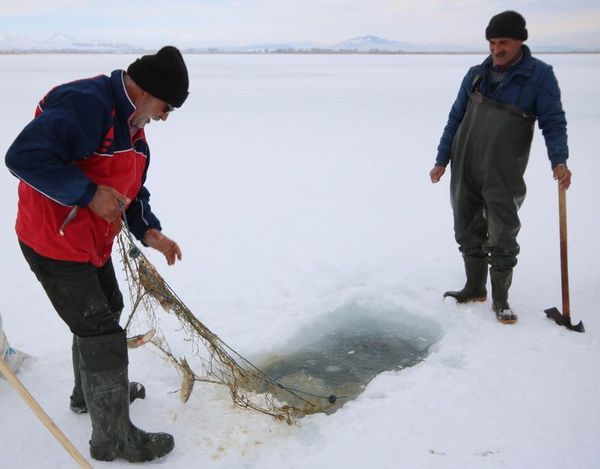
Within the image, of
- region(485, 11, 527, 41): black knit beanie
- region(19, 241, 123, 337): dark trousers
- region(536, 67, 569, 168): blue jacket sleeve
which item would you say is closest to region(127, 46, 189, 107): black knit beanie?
region(19, 241, 123, 337): dark trousers

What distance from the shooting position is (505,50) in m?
3.45

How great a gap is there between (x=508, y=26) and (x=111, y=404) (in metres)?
3.19

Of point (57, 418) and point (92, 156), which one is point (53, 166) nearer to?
point (92, 156)

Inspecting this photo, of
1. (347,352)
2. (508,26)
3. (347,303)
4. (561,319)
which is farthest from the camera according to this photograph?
(347,303)

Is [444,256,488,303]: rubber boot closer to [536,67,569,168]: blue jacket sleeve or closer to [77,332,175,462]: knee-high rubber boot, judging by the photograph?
[536,67,569,168]: blue jacket sleeve

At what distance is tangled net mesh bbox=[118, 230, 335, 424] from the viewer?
2615mm

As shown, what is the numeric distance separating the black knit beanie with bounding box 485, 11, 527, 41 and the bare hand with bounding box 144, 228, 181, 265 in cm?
242

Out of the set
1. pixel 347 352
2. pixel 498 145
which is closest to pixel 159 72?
pixel 347 352

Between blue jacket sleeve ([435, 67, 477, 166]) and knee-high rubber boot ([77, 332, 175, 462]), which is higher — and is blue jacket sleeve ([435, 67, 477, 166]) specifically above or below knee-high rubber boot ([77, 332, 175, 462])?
above

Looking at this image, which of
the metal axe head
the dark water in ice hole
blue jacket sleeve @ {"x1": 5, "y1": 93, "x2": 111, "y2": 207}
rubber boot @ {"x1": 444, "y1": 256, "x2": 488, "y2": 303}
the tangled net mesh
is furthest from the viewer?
rubber boot @ {"x1": 444, "y1": 256, "x2": 488, "y2": 303}

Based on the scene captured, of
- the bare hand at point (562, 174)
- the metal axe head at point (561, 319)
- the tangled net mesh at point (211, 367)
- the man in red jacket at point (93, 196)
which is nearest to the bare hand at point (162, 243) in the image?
the tangled net mesh at point (211, 367)

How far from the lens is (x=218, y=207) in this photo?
682cm

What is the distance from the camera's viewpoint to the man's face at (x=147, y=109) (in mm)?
2199

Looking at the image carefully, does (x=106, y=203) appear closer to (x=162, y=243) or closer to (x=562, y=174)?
(x=162, y=243)
